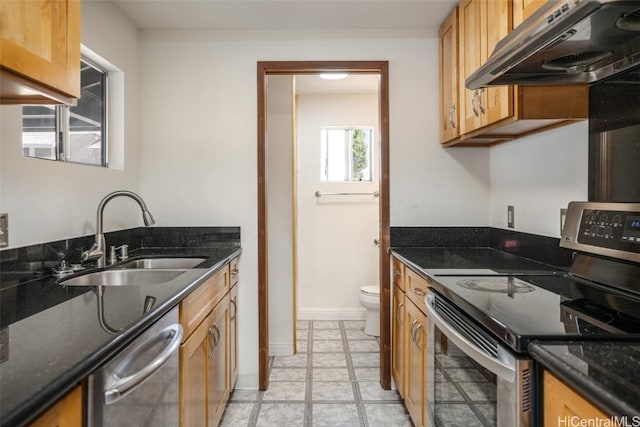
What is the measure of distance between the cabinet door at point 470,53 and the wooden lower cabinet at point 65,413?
1833 millimetres

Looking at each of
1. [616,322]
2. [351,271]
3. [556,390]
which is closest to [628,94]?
[616,322]

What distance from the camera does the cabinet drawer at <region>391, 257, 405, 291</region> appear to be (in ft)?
7.02

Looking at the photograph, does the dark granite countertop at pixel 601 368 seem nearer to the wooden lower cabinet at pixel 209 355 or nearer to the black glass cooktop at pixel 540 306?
the black glass cooktop at pixel 540 306

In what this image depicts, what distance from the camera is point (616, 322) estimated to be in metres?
0.92

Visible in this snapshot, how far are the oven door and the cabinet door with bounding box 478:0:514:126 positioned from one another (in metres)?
0.84

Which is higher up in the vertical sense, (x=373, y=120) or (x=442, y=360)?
(x=373, y=120)

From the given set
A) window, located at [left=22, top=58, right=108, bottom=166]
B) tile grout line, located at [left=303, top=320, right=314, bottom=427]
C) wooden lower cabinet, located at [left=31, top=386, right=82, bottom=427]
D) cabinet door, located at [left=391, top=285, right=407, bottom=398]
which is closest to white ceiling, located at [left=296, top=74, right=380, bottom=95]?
window, located at [left=22, top=58, right=108, bottom=166]

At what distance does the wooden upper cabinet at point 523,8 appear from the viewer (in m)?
1.35

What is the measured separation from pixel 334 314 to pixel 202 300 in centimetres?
242

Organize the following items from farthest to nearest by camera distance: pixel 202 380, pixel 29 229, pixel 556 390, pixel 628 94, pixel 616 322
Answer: pixel 202 380 < pixel 29 229 < pixel 628 94 < pixel 616 322 < pixel 556 390

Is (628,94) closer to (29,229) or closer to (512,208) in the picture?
(512,208)

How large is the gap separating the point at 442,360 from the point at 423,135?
1.55 m

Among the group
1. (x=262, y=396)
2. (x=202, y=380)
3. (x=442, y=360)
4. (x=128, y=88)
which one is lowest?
(x=262, y=396)

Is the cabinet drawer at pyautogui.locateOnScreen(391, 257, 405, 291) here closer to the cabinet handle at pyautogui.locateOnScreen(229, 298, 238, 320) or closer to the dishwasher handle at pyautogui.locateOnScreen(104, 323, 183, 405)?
the cabinet handle at pyautogui.locateOnScreen(229, 298, 238, 320)
